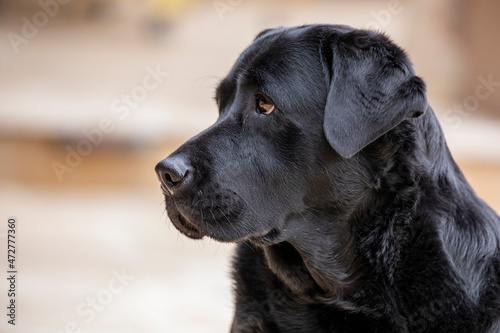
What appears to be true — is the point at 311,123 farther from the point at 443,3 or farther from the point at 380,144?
the point at 443,3

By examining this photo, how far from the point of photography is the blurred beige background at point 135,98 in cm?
731

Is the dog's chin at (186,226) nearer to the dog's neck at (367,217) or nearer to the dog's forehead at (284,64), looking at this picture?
the dog's neck at (367,217)

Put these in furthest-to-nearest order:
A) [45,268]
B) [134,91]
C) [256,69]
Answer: [134,91] < [45,268] < [256,69]

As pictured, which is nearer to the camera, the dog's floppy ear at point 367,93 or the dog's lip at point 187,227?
the dog's floppy ear at point 367,93

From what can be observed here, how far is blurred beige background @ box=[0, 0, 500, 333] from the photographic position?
7312 mm

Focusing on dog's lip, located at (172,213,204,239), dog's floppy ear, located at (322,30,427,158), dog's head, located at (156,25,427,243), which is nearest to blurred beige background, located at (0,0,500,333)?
dog's lip, located at (172,213,204,239)

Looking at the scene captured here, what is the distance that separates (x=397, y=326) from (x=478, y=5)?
8.13 m

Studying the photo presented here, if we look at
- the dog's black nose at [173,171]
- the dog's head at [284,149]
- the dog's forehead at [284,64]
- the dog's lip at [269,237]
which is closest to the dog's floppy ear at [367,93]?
the dog's head at [284,149]

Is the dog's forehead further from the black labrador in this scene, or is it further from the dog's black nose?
the dog's black nose

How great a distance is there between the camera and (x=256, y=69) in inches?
111

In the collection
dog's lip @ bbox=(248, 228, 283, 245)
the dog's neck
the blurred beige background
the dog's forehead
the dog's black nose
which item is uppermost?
the blurred beige background

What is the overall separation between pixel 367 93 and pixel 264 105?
0.45 meters

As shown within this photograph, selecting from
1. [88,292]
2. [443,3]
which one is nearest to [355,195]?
[88,292]

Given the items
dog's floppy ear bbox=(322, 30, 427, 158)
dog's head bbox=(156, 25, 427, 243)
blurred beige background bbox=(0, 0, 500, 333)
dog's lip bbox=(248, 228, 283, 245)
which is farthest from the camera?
blurred beige background bbox=(0, 0, 500, 333)
